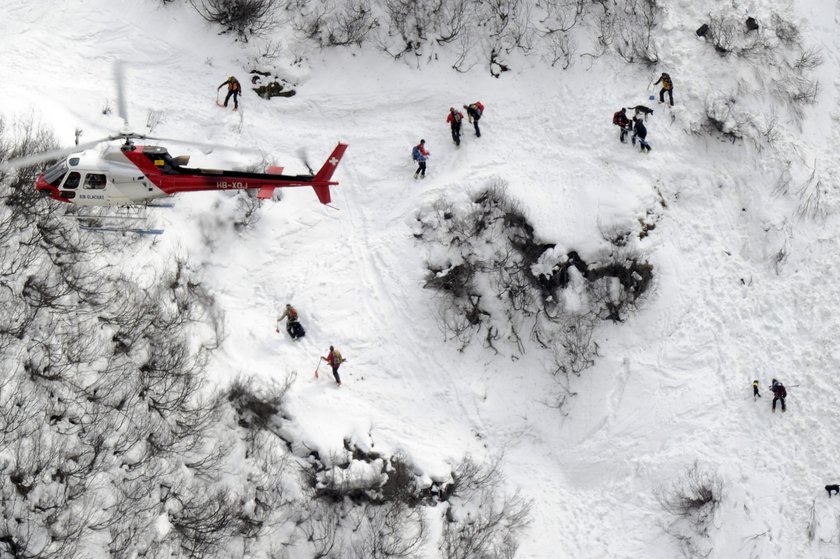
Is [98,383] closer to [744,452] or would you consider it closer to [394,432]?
[394,432]

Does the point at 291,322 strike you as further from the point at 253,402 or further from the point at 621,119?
the point at 621,119

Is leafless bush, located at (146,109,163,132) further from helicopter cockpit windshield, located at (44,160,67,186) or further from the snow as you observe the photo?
helicopter cockpit windshield, located at (44,160,67,186)

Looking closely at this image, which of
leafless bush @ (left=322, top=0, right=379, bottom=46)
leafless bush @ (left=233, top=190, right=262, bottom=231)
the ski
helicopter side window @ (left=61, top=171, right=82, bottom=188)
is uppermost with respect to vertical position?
leafless bush @ (left=322, top=0, right=379, bottom=46)

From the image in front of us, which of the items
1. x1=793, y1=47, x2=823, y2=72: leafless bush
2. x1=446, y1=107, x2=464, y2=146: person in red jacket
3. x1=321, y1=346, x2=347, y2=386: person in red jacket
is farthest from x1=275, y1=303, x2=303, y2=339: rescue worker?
x1=793, y1=47, x2=823, y2=72: leafless bush

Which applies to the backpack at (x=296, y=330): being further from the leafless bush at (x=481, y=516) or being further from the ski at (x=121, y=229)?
the leafless bush at (x=481, y=516)

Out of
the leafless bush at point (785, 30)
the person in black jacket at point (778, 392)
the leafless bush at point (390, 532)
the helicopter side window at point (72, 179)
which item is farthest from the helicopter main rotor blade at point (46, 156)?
the leafless bush at point (785, 30)

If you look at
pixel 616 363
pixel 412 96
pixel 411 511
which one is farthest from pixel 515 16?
pixel 411 511
